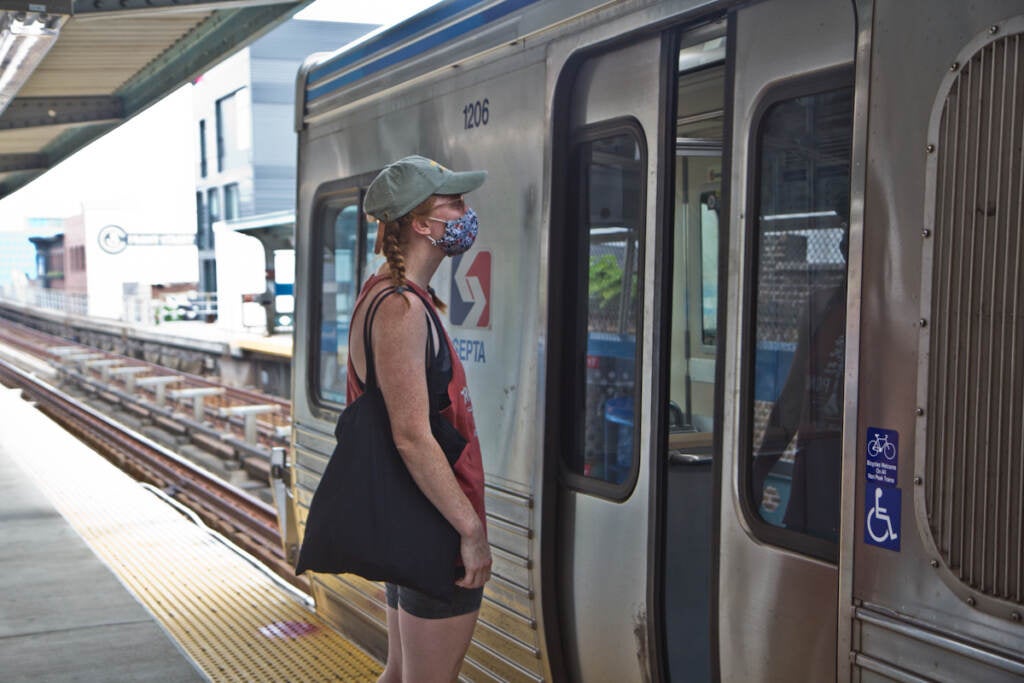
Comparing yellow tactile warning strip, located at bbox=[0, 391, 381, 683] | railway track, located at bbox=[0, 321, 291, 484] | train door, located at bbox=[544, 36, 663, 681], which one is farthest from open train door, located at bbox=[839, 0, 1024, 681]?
railway track, located at bbox=[0, 321, 291, 484]

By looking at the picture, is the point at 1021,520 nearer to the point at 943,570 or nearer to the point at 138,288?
the point at 943,570

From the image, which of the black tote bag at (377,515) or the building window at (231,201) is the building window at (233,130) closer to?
the building window at (231,201)

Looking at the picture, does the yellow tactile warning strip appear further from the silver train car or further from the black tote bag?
the black tote bag

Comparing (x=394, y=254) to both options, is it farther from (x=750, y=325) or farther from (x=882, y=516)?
(x=882, y=516)

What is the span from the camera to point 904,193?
2.41 meters

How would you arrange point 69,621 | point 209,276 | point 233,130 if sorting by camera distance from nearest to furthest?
point 69,621 < point 233,130 < point 209,276

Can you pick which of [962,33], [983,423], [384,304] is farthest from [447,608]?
[962,33]

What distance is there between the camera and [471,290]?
421cm

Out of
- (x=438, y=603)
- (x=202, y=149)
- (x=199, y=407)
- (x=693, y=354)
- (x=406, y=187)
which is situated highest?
(x=202, y=149)

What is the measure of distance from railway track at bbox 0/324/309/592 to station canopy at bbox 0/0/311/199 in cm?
336

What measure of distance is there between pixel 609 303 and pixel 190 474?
38.1 ft

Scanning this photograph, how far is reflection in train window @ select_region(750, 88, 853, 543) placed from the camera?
2695 mm

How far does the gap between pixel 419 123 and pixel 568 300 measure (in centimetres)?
134

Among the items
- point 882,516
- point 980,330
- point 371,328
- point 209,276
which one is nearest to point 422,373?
point 371,328
